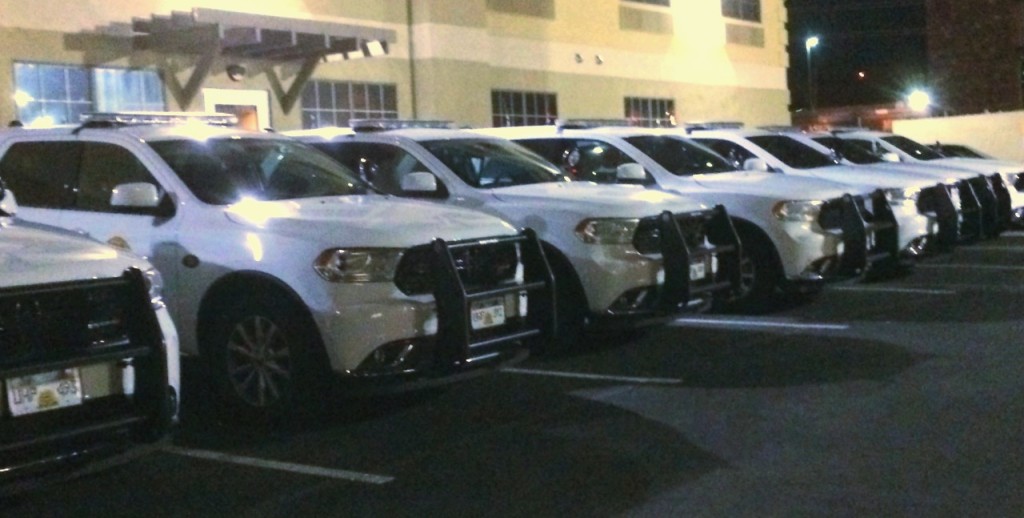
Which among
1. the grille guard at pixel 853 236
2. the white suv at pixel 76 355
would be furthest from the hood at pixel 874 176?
the white suv at pixel 76 355

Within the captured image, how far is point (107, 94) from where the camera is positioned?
1577 cm

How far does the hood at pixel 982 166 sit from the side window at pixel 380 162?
344 inches

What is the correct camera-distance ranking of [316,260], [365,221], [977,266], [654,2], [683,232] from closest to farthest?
[316,260] → [365,221] → [683,232] → [977,266] → [654,2]

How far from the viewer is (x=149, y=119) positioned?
9164 millimetres

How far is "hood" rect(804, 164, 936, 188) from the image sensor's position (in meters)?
12.7

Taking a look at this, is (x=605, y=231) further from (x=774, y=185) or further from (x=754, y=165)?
(x=754, y=165)

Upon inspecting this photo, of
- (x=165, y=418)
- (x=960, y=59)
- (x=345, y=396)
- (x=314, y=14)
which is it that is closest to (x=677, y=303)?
(x=345, y=396)

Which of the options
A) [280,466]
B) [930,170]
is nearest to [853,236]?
[930,170]

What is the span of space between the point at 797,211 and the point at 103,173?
5.82 m

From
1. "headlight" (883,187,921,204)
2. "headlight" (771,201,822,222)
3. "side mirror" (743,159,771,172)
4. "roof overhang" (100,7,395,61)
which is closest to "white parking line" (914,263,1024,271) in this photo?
"headlight" (883,187,921,204)

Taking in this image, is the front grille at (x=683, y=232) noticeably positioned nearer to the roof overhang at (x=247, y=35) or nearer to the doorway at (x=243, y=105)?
the roof overhang at (x=247, y=35)

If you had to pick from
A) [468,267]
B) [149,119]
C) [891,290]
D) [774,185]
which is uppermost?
[149,119]

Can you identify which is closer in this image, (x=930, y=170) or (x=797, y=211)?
(x=797, y=211)

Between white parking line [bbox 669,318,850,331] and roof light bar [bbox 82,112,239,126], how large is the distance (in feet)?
13.1
